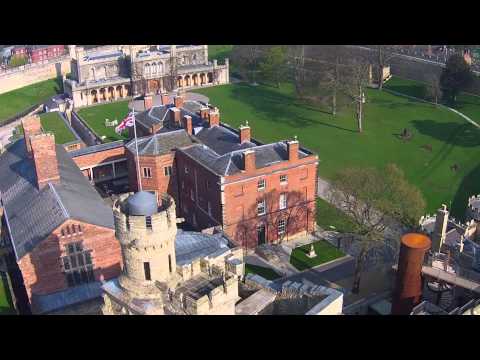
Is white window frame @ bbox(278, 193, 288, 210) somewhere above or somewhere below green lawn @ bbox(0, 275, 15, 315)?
above

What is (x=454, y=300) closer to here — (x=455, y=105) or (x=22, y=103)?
(x=455, y=105)

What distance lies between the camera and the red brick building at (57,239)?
3334 cm

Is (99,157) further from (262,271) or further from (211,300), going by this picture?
(211,300)

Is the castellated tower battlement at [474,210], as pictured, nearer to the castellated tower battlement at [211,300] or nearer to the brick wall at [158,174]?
the brick wall at [158,174]

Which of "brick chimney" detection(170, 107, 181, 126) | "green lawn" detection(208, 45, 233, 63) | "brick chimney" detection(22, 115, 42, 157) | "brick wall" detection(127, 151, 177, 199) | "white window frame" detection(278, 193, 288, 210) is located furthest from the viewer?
"green lawn" detection(208, 45, 233, 63)

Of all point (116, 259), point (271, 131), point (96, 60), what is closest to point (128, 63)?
point (96, 60)

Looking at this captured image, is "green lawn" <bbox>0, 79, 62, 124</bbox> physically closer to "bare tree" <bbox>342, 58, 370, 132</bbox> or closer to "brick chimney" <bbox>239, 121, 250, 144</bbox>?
"bare tree" <bbox>342, 58, 370, 132</bbox>

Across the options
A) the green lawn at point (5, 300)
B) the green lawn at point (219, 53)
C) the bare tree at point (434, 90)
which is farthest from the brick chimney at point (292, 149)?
the green lawn at point (219, 53)

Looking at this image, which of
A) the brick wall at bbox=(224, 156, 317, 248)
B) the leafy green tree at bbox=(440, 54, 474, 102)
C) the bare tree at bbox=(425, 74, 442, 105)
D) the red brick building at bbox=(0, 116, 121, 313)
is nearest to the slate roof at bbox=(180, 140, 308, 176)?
the brick wall at bbox=(224, 156, 317, 248)

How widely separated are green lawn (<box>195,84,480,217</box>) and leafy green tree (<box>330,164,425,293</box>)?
35.8 feet

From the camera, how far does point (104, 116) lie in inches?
3435

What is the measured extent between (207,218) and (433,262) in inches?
771

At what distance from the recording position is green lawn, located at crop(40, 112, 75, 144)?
6638cm

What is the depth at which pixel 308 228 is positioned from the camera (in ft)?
159
